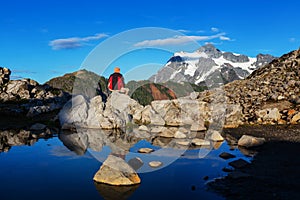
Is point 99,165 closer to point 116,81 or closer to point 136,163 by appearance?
point 136,163

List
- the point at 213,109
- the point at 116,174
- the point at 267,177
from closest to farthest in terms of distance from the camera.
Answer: the point at 116,174 → the point at 267,177 → the point at 213,109

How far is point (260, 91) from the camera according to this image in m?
48.7

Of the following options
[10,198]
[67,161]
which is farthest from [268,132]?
[10,198]

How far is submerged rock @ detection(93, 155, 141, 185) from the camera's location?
15.1 meters

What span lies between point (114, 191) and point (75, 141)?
1547 centimetres

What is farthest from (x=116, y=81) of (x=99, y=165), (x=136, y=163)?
(x=136, y=163)

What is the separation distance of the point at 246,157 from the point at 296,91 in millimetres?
27743

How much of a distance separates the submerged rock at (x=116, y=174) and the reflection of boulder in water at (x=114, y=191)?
333 mm

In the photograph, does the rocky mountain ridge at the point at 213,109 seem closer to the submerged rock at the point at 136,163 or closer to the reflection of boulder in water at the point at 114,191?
the submerged rock at the point at 136,163

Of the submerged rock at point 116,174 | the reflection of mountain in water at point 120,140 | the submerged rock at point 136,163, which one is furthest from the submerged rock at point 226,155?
the submerged rock at point 116,174

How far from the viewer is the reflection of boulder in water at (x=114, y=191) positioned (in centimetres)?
1346

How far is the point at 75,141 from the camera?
28.5 metres

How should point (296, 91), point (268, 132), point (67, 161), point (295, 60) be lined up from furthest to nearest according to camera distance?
point (295, 60) < point (296, 91) < point (268, 132) < point (67, 161)

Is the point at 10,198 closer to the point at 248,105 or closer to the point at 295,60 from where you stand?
the point at 248,105
